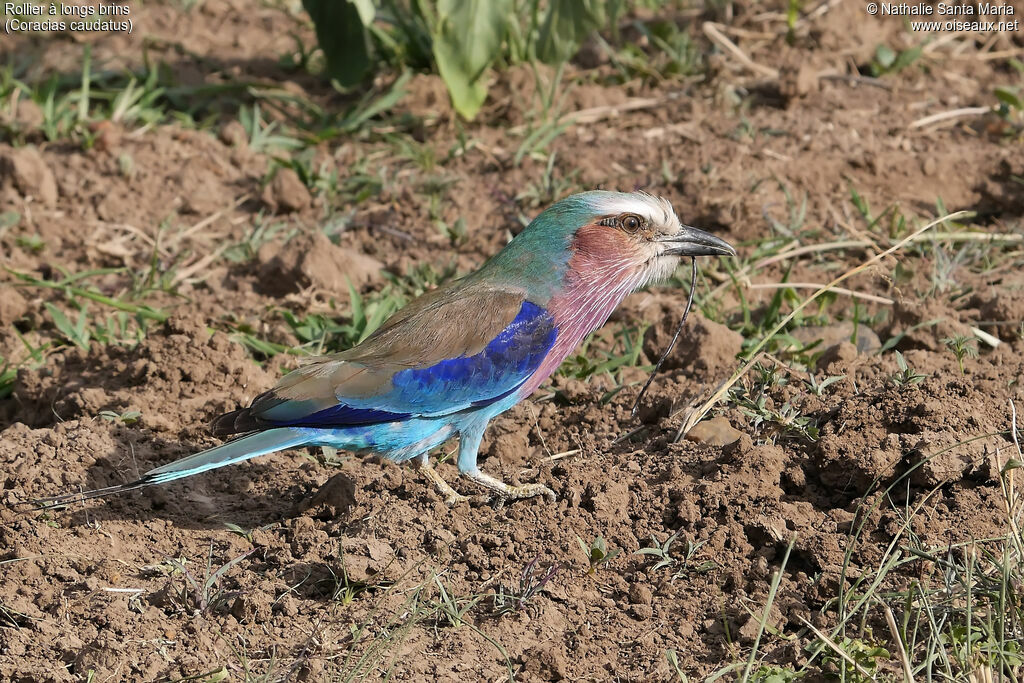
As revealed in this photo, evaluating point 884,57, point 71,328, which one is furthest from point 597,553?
point 884,57

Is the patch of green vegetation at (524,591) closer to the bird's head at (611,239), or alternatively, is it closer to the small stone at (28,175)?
the bird's head at (611,239)

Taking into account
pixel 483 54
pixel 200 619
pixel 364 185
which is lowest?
pixel 200 619

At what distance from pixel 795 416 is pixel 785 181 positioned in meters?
2.27

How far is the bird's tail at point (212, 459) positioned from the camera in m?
3.57

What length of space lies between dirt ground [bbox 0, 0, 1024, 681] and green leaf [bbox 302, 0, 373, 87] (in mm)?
358

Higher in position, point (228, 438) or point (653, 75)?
point (653, 75)

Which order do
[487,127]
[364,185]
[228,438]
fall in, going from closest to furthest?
1. [228,438]
2. [364,185]
3. [487,127]

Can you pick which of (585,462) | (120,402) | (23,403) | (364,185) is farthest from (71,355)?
(585,462)

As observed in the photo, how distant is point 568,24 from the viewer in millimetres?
5934

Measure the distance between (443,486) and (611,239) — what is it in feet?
3.50

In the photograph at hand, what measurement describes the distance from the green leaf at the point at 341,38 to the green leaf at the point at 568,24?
1.01 m

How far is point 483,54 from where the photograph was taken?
19.1 ft

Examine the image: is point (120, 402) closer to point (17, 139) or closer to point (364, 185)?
point (364, 185)

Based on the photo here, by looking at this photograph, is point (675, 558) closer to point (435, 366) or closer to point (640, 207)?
point (435, 366)
